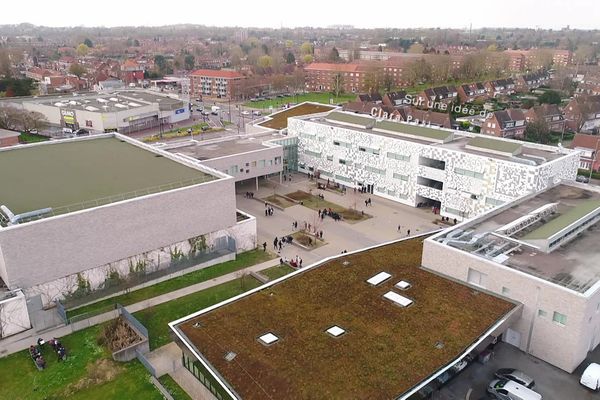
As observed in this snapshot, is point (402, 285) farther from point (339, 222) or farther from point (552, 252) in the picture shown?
point (339, 222)

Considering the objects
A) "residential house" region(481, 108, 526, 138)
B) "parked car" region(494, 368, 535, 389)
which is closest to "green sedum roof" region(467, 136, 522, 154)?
"parked car" region(494, 368, 535, 389)

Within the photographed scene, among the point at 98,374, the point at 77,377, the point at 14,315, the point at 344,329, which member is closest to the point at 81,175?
the point at 14,315

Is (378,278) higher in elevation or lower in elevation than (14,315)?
higher

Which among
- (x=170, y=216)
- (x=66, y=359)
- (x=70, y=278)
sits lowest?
(x=66, y=359)

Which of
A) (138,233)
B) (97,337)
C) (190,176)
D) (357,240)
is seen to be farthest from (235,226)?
(97,337)

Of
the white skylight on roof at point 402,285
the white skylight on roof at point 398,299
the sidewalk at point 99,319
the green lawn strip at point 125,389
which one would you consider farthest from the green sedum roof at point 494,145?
the green lawn strip at point 125,389

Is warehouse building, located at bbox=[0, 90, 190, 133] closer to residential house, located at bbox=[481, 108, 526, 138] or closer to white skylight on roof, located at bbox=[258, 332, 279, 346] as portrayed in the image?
residential house, located at bbox=[481, 108, 526, 138]

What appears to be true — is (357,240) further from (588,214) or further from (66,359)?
(66,359)
